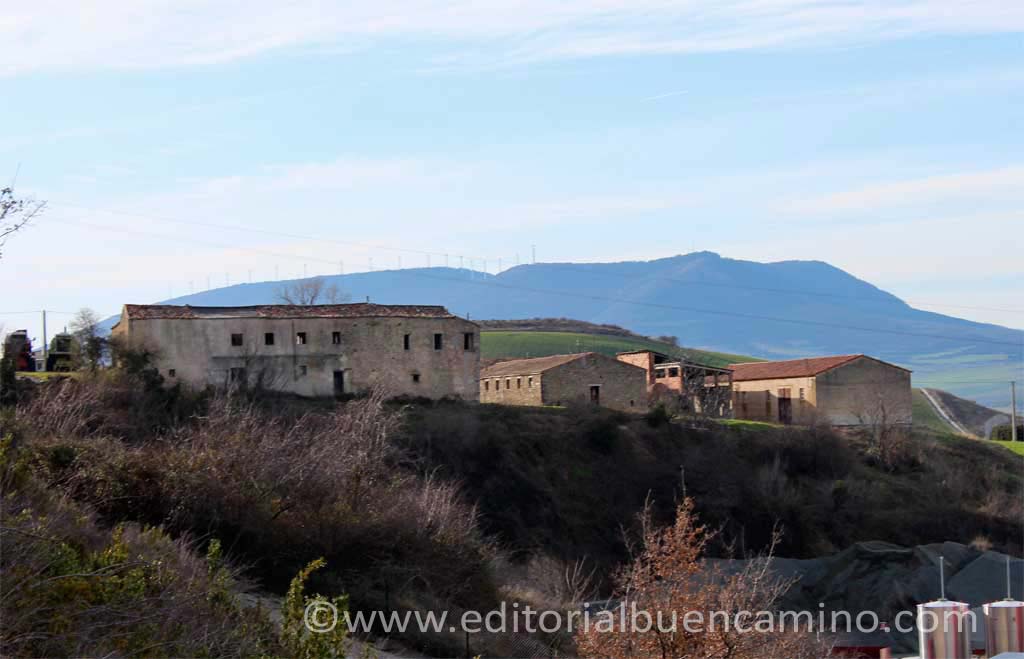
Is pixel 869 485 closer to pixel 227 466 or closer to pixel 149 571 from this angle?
pixel 227 466

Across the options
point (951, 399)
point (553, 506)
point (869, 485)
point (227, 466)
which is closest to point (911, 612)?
point (227, 466)

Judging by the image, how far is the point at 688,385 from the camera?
6262cm

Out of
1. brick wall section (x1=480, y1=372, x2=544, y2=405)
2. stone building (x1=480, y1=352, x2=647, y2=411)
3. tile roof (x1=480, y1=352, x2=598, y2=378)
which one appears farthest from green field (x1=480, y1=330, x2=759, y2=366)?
stone building (x1=480, y1=352, x2=647, y2=411)

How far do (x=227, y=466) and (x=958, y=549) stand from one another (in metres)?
21.4

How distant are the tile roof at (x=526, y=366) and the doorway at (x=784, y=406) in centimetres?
1048

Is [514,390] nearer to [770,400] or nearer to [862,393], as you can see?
[770,400]

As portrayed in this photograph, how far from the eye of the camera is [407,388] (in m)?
53.6

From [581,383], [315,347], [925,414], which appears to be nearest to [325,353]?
[315,347]

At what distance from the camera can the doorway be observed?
63.7 metres

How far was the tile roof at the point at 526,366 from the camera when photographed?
194 feet

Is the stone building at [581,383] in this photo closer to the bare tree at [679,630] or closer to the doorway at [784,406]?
the doorway at [784,406]

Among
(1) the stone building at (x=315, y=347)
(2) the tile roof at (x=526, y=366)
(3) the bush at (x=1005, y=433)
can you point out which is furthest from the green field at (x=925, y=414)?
(1) the stone building at (x=315, y=347)

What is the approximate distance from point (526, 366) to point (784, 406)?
13.3 m

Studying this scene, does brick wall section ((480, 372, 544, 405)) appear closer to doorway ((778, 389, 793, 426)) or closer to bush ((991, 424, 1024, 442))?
doorway ((778, 389, 793, 426))
